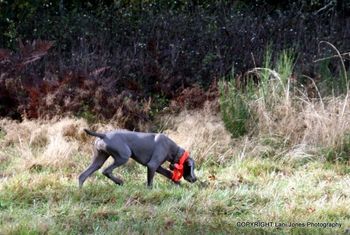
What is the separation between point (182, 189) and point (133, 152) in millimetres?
603

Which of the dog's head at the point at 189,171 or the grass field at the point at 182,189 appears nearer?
the grass field at the point at 182,189

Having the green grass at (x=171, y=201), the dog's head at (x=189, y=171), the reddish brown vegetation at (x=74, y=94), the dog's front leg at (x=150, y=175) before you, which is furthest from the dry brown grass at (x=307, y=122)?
the dog's front leg at (x=150, y=175)

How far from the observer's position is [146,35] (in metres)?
11.9

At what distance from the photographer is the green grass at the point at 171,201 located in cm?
546

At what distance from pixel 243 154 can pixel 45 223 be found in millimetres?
3207

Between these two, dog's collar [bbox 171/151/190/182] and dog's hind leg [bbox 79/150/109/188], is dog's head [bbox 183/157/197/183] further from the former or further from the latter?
dog's hind leg [bbox 79/150/109/188]

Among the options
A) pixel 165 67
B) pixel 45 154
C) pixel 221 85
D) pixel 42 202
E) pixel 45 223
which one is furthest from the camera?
pixel 165 67

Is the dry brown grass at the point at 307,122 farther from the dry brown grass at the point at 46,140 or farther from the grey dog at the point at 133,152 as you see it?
the dry brown grass at the point at 46,140

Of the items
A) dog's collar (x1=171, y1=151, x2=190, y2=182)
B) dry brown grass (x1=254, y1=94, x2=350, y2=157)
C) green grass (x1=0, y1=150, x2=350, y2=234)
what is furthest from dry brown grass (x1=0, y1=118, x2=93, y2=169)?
Result: dry brown grass (x1=254, y1=94, x2=350, y2=157)

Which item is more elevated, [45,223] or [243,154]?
[45,223]

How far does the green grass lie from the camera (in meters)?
5.46

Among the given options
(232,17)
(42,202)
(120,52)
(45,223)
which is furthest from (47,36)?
(45,223)

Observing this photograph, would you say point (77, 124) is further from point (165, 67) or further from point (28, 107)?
point (165, 67)

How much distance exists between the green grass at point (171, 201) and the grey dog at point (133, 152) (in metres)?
0.16
